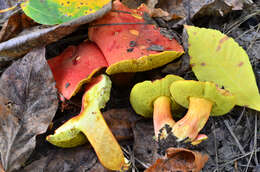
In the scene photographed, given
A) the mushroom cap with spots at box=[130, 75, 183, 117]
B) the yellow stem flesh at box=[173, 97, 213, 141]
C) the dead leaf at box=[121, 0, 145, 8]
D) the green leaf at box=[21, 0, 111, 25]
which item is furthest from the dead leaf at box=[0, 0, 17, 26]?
the yellow stem flesh at box=[173, 97, 213, 141]

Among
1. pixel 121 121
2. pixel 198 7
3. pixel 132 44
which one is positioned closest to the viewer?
pixel 132 44

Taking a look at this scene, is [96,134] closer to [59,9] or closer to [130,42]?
[130,42]

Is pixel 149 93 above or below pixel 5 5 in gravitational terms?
below

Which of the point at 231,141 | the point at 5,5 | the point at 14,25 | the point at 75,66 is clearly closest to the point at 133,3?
the point at 75,66


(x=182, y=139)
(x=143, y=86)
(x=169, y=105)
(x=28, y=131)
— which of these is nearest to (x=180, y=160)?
(x=182, y=139)

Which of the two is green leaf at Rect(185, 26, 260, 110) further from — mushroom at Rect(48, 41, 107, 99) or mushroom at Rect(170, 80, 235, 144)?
mushroom at Rect(48, 41, 107, 99)


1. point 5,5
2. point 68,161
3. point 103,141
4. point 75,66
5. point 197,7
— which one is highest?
point 5,5
